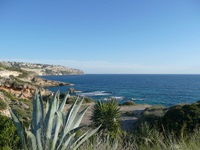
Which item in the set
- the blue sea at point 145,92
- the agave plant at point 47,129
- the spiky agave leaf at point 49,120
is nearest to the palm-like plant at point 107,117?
the blue sea at point 145,92

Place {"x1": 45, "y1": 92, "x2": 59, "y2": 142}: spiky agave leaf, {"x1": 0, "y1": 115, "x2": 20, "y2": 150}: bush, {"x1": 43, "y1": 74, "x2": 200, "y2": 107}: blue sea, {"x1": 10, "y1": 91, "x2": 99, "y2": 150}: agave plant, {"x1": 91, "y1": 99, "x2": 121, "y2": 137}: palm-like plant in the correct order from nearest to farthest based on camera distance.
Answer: {"x1": 10, "y1": 91, "x2": 99, "y2": 150}: agave plant
{"x1": 45, "y1": 92, "x2": 59, "y2": 142}: spiky agave leaf
{"x1": 0, "y1": 115, "x2": 20, "y2": 150}: bush
{"x1": 91, "y1": 99, "x2": 121, "y2": 137}: palm-like plant
{"x1": 43, "y1": 74, "x2": 200, "y2": 107}: blue sea

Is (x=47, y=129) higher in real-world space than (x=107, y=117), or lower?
higher

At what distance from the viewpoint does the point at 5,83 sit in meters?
44.6

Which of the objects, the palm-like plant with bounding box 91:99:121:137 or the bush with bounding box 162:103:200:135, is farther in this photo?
the bush with bounding box 162:103:200:135

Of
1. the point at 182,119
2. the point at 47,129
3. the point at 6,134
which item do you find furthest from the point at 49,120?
the point at 182,119

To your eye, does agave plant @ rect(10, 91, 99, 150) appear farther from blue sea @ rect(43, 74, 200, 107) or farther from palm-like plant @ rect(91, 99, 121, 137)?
blue sea @ rect(43, 74, 200, 107)

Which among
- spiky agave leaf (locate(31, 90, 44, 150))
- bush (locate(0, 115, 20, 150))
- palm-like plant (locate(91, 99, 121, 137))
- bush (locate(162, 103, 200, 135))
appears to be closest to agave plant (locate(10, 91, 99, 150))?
spiky agave leaf (locate(31, 90, 44, 150))

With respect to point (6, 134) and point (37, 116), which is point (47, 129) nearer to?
point (37, 116)

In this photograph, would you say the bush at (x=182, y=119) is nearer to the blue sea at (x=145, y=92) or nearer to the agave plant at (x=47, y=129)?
the blue sea at (x=145, y=92)

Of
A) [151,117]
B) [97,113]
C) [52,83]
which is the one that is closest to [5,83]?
[151,117]

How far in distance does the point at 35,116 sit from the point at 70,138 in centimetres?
73

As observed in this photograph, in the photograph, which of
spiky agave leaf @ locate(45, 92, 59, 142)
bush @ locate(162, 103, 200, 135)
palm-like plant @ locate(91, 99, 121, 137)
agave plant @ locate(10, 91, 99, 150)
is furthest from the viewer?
bush @ locate(162, 103, 200, 135)

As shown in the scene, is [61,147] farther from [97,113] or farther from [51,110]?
[97,113]

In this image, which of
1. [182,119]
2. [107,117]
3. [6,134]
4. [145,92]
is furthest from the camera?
[145,92]
